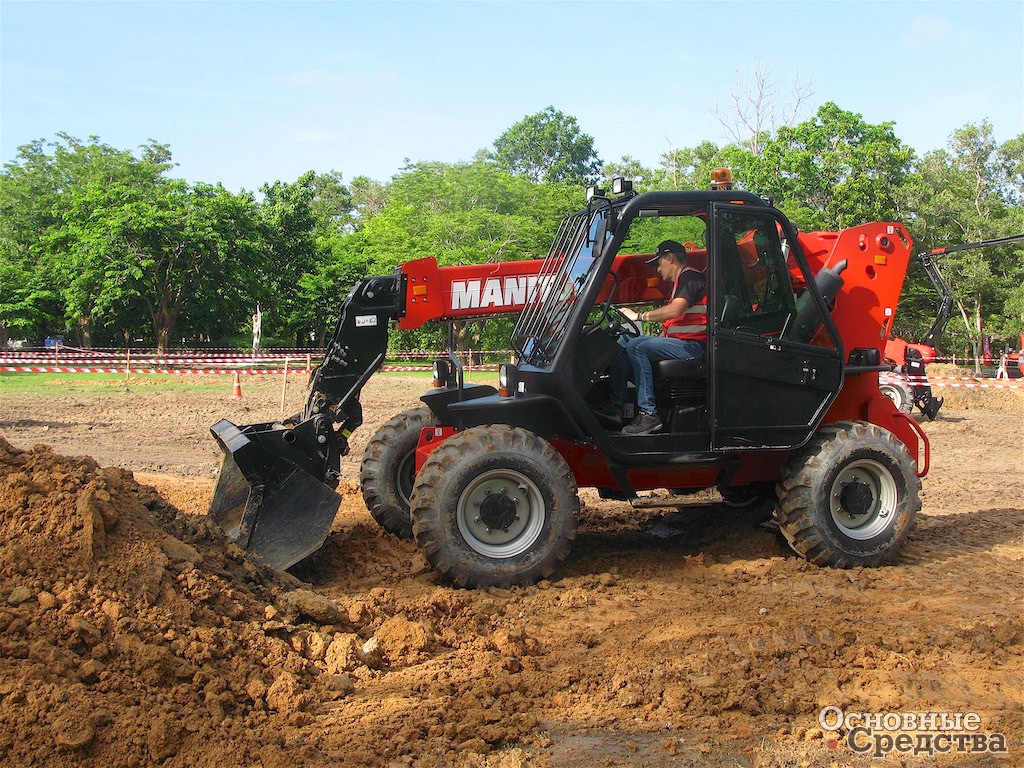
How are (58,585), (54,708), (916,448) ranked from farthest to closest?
(916,448), (58,585), (54,708)

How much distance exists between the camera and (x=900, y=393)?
697 inches

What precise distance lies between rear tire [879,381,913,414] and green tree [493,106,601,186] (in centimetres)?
5814

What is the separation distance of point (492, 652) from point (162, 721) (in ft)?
5.89

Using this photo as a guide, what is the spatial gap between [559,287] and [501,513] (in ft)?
5.61

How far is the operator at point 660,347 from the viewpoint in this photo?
6652 millimetres

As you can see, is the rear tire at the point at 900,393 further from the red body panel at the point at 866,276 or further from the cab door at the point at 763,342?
the cab door at the point at 763,342

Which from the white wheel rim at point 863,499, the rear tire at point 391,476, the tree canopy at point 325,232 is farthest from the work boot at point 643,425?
the tree canopy at point 325,232

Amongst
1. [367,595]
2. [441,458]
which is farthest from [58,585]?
[441,458]

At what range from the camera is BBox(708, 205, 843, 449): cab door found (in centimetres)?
662

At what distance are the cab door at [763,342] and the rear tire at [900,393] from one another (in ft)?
38.2

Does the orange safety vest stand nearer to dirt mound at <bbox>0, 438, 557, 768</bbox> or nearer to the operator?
the operator

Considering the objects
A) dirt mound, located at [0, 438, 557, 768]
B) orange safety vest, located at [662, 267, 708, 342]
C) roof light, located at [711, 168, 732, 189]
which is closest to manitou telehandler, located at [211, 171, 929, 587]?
orange safety vest, located at [662, 267, 708, 342]

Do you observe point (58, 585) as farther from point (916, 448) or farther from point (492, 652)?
point (916, 448)

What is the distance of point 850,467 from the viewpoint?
22.5 ft
